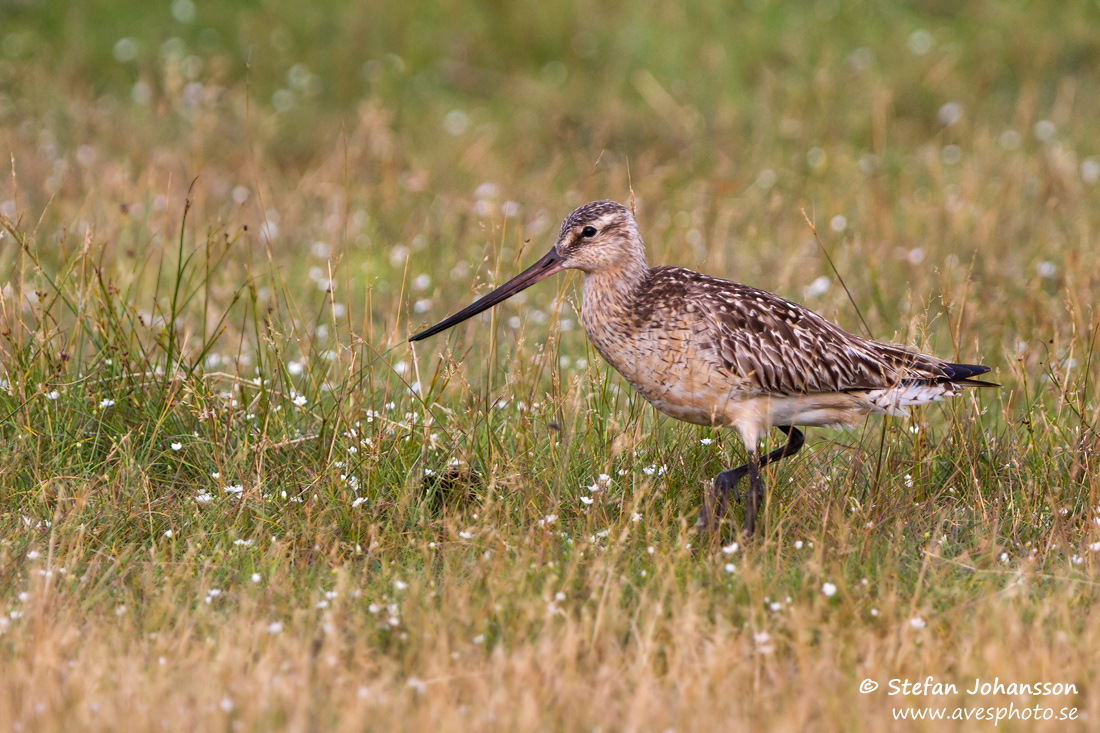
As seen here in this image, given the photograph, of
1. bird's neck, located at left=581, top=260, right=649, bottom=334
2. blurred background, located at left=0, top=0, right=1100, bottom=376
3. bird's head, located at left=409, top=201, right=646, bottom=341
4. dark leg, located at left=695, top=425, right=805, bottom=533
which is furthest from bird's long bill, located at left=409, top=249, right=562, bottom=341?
dark leg, located at left=695, top=425, right=805, bottom=533

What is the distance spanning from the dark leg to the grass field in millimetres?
80

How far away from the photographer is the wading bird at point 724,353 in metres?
4.96

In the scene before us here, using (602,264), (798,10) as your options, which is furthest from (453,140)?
(602,264)

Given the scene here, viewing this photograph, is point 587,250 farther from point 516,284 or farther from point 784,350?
point 784,350

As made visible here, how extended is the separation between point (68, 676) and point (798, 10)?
11.3 meters

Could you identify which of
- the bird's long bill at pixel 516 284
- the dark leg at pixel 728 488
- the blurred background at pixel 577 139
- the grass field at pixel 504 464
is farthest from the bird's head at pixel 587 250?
the dark leg at pixel 728 488

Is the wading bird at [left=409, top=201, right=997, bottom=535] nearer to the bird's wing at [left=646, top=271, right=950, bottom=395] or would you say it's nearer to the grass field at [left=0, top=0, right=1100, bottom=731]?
the bird's wing at [left=646, top=271, right=950, bottom=395]

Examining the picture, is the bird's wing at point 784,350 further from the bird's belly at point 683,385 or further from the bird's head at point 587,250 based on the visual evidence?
the bird's head at point 587,250

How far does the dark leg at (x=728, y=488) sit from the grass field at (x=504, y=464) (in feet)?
0.26

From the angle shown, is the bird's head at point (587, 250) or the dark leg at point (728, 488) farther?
the bird's head at point (587, 250)

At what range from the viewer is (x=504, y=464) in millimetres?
5020

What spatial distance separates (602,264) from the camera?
5.25m

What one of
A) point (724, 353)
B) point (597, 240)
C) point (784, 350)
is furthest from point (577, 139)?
point (724, 353)

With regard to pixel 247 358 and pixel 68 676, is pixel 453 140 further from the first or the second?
pixel 68 676
